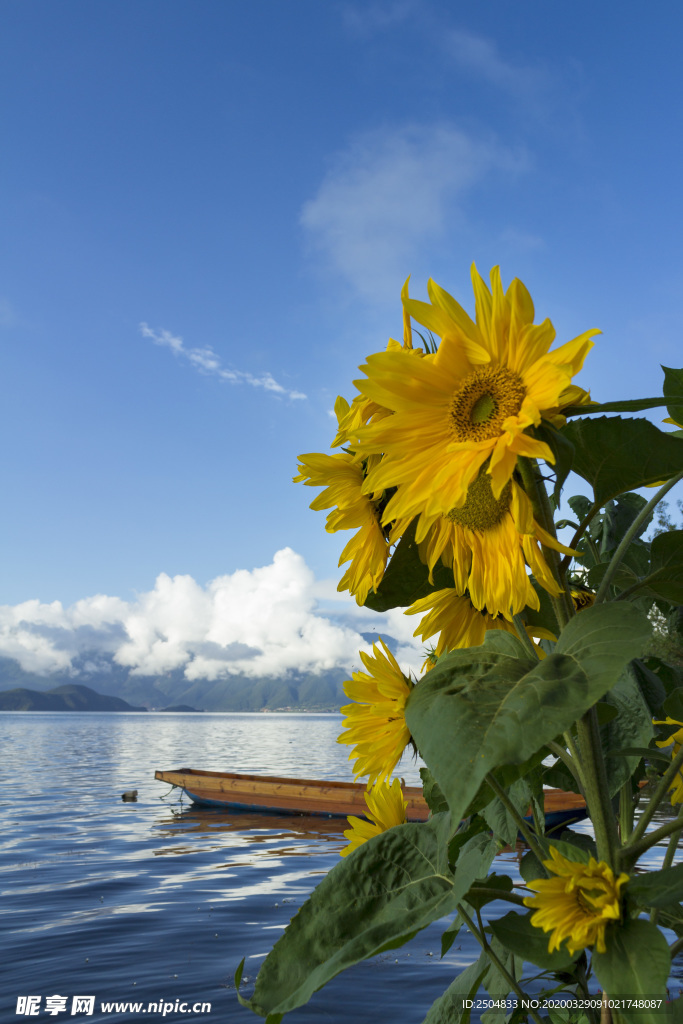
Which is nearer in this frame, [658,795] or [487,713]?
[487,713]

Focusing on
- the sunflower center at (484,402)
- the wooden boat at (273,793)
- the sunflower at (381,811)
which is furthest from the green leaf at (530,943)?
the wooden boat at (273,793)

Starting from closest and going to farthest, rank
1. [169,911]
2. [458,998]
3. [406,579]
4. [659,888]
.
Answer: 1. [659,888]
2. [406,579]
3. [458,998]
4. [169,911]

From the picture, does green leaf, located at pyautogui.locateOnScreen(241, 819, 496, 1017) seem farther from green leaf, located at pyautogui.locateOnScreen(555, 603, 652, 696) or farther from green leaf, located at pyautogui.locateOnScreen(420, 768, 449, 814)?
green leaf, located at pyautogui.locateOnScreen(555, 603, 652, 696)

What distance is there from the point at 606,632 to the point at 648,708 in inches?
17.5

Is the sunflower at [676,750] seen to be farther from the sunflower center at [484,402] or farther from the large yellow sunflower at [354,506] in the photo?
the sunflower center at [484,402]

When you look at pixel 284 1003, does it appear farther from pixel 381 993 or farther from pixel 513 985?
pixel 381 993

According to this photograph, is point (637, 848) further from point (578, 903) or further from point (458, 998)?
point (458, 998)

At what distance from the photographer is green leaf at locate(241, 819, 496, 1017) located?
28.9 inches

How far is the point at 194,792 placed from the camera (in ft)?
65.1

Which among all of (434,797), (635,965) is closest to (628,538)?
(635,965)

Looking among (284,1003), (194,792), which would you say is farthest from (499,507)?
(194,792)

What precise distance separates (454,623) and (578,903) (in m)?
0.40

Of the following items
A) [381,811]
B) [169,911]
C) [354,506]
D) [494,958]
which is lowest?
[169,911]

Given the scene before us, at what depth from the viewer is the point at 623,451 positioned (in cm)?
81
